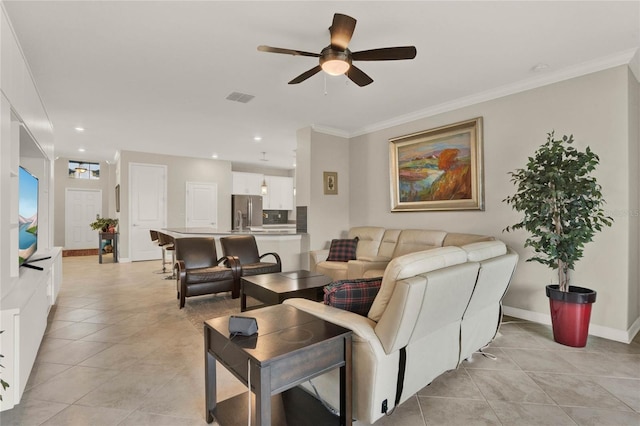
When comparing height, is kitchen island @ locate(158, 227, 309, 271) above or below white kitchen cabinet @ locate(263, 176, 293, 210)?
below

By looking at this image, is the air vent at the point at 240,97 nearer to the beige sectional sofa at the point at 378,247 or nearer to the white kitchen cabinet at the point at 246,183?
the beige sectional sofa at the point at 378,247

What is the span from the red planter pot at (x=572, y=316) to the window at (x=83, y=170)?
11144 millimetres

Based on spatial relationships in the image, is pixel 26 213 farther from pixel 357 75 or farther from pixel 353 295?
pixel 357 75

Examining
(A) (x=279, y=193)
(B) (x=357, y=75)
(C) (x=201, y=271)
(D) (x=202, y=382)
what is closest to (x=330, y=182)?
(C) (x=201, y=271)

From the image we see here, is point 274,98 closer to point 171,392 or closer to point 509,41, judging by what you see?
point 509,41

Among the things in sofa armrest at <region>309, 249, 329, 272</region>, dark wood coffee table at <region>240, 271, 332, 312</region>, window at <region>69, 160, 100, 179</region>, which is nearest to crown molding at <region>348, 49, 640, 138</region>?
sofa armrest at <region>309, 249, 329, 272</region>

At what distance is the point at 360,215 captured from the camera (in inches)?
228

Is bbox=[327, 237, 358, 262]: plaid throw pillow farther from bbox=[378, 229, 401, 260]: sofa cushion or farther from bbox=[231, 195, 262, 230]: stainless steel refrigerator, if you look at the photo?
bbox=[231, 195, 262, 230]: stainless steel refrigerator

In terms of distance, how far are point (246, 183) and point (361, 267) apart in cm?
603

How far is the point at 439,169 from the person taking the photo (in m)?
4.59

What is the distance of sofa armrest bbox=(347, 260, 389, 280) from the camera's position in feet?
14.6

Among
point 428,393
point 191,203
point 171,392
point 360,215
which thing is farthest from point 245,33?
point 191,203

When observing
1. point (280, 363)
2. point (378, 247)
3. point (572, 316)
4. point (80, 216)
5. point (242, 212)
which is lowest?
point (572, 316)

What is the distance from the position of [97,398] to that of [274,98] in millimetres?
3534
